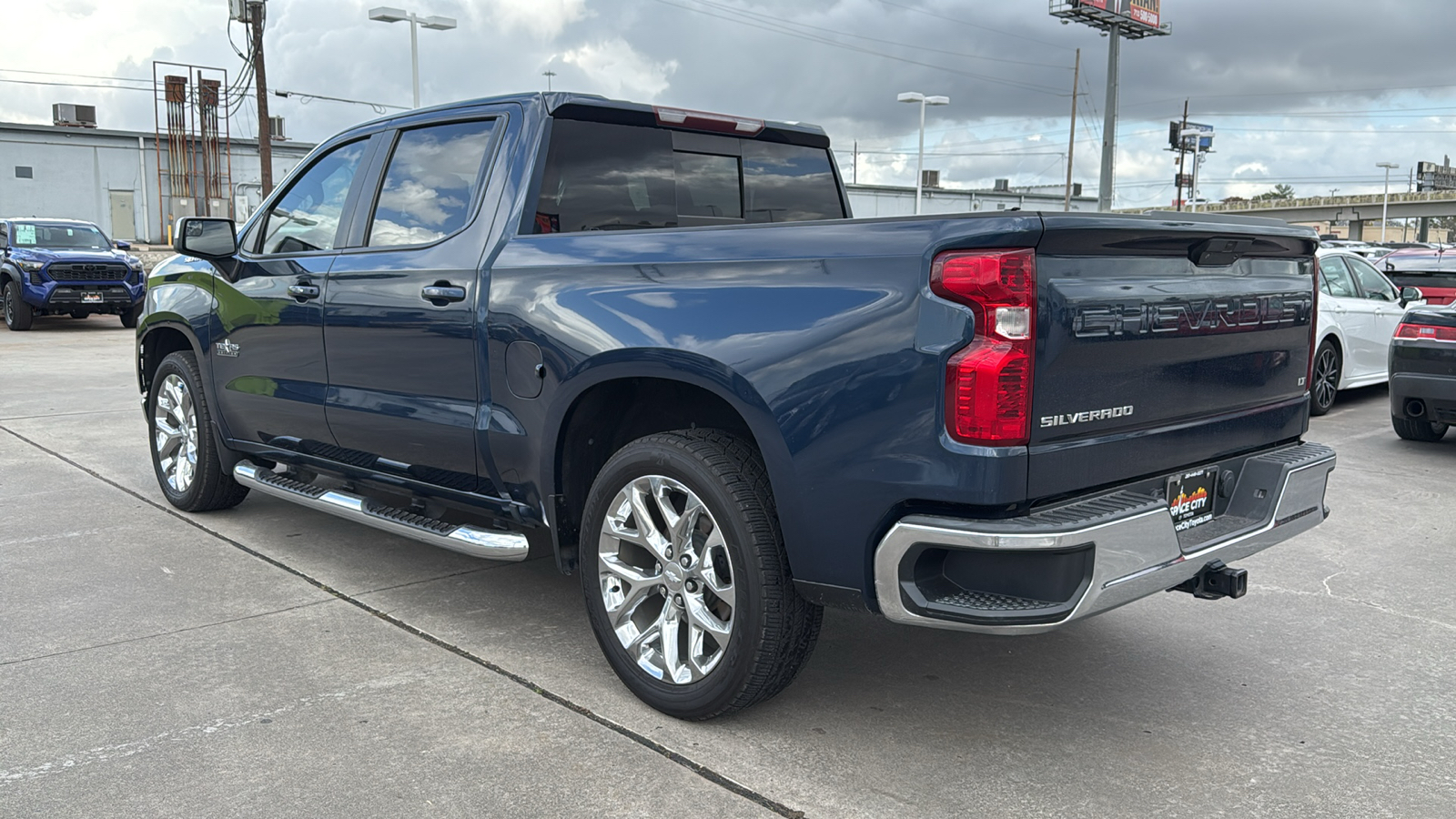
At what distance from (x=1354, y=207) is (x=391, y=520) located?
98216mm

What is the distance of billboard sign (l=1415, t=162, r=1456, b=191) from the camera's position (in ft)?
353

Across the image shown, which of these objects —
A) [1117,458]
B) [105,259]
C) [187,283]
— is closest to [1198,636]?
[1117,458]

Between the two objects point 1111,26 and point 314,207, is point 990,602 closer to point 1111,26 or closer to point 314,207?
point 314,207

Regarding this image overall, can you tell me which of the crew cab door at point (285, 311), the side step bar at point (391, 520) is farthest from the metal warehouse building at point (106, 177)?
the side step bar at point (391, 520)

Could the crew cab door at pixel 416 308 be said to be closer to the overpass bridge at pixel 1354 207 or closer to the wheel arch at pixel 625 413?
the wheel arch at pixel 625 413

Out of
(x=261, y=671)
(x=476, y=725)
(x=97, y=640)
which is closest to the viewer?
(x=476, y=725)

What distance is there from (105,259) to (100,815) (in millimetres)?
19266

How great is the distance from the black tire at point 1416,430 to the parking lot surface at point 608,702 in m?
3.66

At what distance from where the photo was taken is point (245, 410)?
5.41m

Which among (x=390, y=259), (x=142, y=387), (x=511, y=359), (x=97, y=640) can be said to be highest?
(x=390, y=259)

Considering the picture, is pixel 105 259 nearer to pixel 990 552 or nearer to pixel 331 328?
pixel 331 328

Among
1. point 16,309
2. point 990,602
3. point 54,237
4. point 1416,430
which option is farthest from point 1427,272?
point 54,237

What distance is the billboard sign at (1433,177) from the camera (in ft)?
353

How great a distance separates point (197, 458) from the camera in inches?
234
